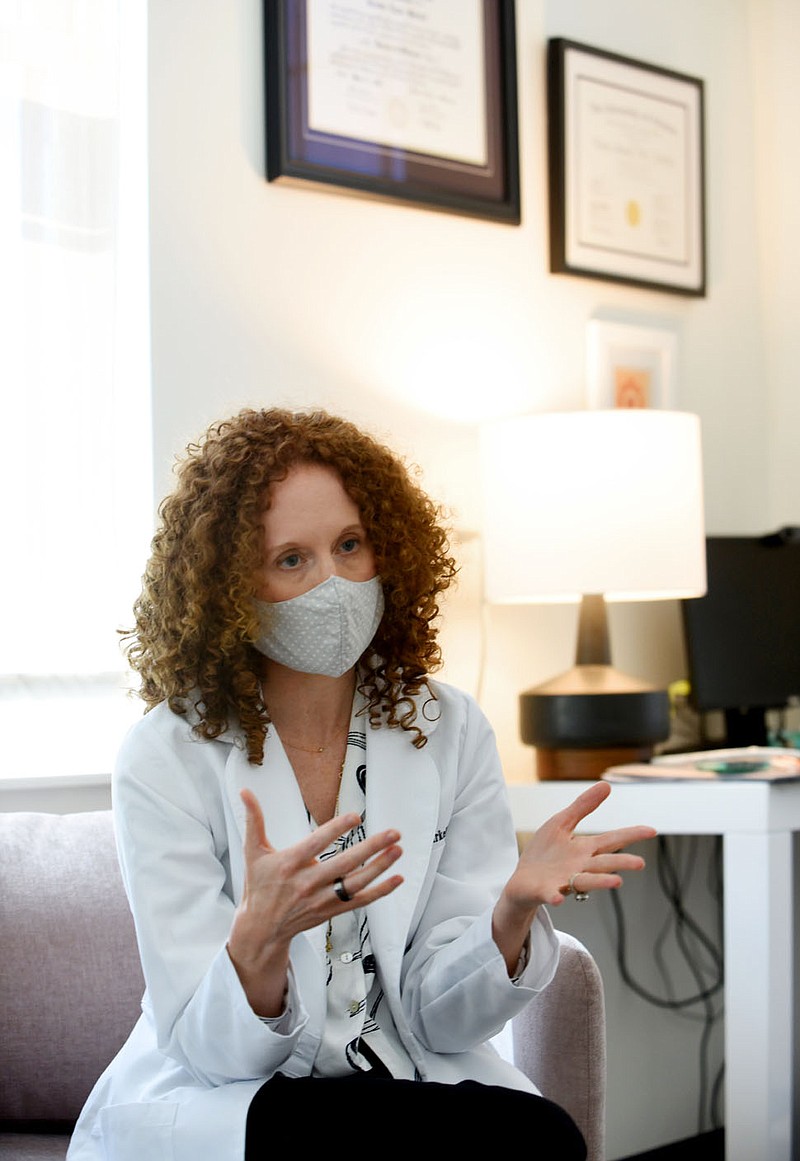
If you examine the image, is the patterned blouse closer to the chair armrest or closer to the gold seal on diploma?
the chair armrest

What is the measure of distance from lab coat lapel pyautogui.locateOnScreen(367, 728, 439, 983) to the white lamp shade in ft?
2.48

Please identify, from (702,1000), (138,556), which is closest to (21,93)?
(138,556)

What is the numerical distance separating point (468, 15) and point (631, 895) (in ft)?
5.57

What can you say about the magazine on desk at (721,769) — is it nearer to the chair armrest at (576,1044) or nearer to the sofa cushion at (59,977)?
the chair armrest at (576,1044)

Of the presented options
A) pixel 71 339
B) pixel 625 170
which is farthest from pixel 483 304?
pixel 71 339

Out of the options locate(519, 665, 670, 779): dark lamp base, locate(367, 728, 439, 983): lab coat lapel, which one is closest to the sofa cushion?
locate(367, 728, 439, 983): lab coat lapel

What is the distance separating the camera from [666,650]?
2.56 meters

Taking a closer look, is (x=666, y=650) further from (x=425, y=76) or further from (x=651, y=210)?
(x=425, y=76)

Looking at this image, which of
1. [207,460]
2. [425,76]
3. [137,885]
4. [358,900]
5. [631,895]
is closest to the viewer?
[358,900]

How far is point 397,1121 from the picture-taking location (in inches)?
42.0

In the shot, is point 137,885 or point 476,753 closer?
point 137,885

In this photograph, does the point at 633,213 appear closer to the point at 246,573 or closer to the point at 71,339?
the point at 71,339

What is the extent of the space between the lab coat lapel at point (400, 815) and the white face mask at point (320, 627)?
11cm

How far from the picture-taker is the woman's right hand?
39.4 inches
